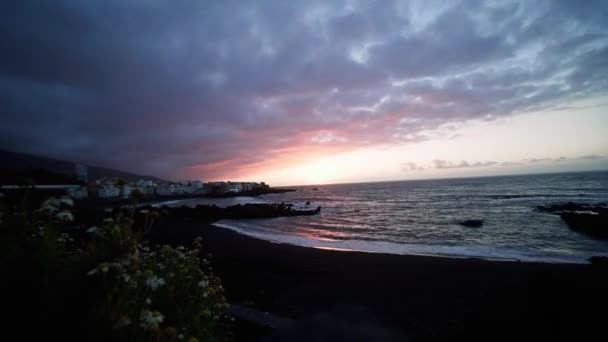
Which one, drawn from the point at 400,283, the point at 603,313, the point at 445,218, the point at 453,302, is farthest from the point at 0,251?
the point at 445,218

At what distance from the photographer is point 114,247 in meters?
1.75

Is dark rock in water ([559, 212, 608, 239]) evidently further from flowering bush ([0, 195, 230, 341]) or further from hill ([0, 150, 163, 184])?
hill ([0, 150, 163, 184])

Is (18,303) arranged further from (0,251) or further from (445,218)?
(445,218)

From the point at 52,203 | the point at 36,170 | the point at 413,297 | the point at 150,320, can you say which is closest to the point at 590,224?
the point at 413,297

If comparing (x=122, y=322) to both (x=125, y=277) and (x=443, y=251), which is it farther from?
(x=443, y=251)

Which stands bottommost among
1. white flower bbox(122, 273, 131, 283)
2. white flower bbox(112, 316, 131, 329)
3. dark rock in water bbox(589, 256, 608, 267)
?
dark rock in water bbox(589, 256, 608, 267)

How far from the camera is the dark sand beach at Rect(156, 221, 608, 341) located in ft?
18.1

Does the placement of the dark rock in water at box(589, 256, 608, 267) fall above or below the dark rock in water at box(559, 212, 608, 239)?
above

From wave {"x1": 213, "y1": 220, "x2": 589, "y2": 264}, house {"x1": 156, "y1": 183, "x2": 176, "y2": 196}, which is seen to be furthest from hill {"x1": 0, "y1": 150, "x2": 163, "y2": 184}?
wave {"x1": 213, "y1": 220, "x2": 589, "y2": 264}

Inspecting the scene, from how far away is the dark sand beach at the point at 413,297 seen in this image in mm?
5504

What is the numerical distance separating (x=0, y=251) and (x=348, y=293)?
302 inches

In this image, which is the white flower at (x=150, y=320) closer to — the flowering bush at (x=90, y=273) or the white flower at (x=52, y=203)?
the flowering bush at (x=90, y=273)

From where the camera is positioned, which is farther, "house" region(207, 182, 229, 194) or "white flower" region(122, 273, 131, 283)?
"house" region(207, 182, 229, 194)

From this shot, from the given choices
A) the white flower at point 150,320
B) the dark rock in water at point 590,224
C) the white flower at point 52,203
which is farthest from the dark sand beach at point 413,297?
the dark rock in water at point 590,224
